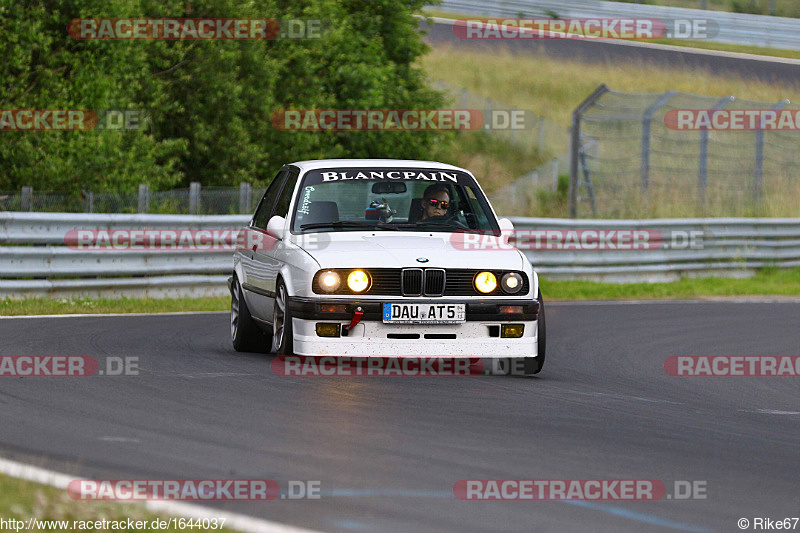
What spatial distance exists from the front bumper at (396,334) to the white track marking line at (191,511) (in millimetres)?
3710

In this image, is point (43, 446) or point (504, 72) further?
point (504, 72)

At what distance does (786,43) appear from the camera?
1731 inches

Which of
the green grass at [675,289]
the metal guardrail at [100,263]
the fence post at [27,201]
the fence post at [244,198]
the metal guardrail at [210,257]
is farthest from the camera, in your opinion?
the green grass at [675,289]

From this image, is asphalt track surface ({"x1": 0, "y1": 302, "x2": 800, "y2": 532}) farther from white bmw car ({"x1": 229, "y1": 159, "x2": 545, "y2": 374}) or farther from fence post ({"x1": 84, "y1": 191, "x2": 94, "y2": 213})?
fence post ({"x1": 84, "y1": 191, "x2": 94, "y2": 213})

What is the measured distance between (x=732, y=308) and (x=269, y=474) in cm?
1314

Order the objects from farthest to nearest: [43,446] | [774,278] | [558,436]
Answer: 1. [774,278]
2. [558,436]
3. [43,446]

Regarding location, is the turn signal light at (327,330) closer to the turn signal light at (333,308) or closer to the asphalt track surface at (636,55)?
the turn signal light at (333,308)

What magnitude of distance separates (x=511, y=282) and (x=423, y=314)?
2.26ft

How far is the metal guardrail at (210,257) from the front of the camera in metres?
16.0

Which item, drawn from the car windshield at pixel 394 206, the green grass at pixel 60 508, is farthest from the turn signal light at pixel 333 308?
the green grass at pixel 60 508

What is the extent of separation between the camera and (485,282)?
31.8 feet

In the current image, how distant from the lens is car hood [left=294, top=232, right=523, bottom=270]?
378 inches

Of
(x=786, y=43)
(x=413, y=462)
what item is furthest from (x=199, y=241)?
(x=786, y=43)

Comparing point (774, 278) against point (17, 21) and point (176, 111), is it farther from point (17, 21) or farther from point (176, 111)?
point (17, 21)
